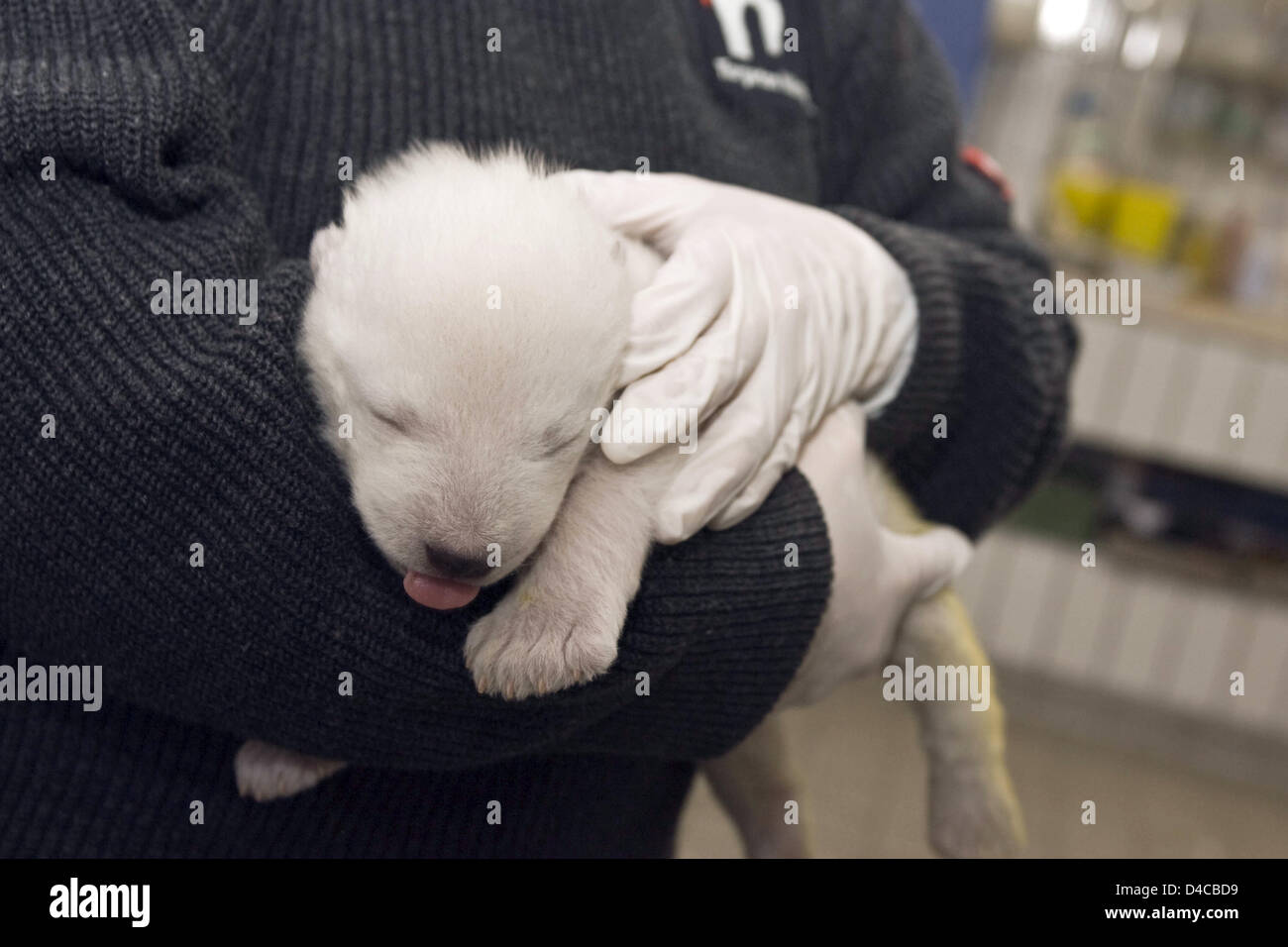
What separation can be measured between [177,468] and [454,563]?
0.62 ft

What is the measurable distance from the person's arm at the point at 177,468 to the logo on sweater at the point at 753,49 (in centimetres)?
52

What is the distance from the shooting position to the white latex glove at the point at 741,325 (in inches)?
34.4

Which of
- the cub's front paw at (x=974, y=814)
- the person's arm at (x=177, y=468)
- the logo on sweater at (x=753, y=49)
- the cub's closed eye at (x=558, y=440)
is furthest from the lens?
the cub's front paw at (x=974, y=814)

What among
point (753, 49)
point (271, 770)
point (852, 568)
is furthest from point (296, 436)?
point (753, 49)

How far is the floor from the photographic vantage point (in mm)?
2816

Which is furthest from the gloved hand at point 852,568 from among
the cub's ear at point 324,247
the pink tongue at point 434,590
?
the cub's ear at point 324,247

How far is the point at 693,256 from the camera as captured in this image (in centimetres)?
94

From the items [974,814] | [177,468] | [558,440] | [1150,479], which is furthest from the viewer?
[1150,479]

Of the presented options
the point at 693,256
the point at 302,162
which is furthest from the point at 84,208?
the point at 693,256

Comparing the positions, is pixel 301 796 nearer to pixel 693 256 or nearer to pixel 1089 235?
pixel 693 256

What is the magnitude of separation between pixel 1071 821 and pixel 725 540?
255cm

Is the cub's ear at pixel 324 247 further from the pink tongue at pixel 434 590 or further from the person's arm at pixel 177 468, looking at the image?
the pink tongue at pixel 434 590

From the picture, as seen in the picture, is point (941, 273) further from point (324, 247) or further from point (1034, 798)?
point (1034, 798)
